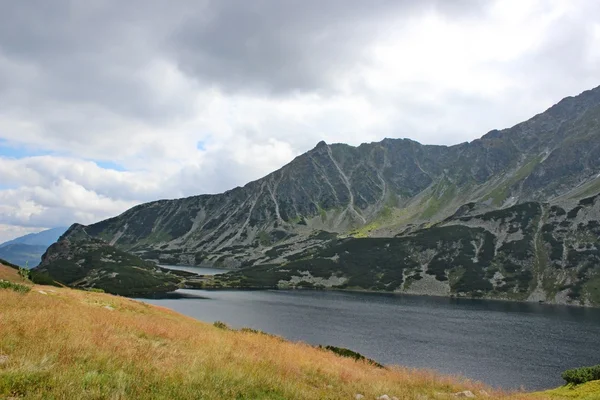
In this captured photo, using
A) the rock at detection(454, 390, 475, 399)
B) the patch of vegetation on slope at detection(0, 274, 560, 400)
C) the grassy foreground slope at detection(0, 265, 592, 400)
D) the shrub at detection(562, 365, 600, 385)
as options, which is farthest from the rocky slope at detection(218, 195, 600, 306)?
the patch of vegetation on slope at detection(0, 274, 560, 400)

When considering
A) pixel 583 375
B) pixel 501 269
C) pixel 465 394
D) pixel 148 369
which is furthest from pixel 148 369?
pixel 501 269

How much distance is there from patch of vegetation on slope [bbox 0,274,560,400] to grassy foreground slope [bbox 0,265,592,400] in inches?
0.9

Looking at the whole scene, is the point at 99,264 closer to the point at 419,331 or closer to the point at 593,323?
the point at 419,331

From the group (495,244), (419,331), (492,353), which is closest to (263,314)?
(419,331)

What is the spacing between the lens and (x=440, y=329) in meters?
88.1

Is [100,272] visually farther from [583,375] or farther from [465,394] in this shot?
[465,394]

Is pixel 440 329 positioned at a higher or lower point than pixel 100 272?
lower

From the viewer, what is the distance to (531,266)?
16775 cm

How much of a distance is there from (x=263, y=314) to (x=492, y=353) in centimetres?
5439

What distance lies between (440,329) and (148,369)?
8867 cm

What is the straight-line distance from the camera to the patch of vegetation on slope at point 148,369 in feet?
28.3

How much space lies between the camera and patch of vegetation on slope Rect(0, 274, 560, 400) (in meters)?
8.63

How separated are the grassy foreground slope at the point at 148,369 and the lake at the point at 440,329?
21.7 meters

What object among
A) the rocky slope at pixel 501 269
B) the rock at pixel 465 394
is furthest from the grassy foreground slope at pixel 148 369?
the rocky slope at pixel 501 269
